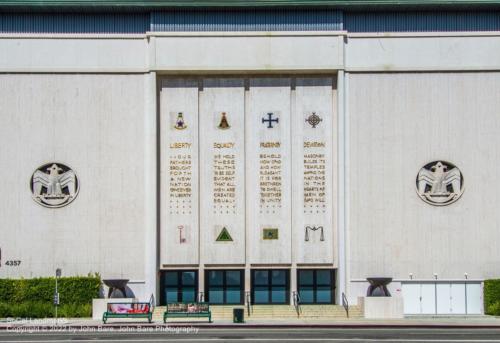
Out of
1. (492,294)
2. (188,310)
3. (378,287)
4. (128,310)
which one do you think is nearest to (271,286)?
(378,287)

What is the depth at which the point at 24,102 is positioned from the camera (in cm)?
4947

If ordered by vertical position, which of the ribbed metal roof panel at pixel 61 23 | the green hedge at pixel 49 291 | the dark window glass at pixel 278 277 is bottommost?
the green hedge at pixel 49 291

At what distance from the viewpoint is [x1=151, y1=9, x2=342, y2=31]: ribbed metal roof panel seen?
49.7 m

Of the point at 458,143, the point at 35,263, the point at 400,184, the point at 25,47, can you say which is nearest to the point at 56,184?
the point at 35,263

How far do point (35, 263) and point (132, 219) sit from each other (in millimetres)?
5187

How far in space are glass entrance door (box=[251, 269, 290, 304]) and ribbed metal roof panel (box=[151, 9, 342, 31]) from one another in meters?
12.2

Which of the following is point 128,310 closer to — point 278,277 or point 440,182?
point 278,277

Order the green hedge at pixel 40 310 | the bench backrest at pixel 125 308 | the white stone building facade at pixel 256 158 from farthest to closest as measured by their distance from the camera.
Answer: the white stone building facade at pixel 256 158
the green hedge at pixel 40 310
the bench backrest at pixel 125 308

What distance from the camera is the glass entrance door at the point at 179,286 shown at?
50188mm

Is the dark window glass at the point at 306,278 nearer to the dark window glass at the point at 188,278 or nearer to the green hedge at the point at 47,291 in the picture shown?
the dark window glass at the point at 188,278

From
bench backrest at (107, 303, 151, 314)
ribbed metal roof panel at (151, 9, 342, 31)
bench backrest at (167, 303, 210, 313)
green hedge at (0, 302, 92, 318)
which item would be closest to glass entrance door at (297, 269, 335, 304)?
bench backrest at (167, 303, 210, 313)

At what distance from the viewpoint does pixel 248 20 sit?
164 feet

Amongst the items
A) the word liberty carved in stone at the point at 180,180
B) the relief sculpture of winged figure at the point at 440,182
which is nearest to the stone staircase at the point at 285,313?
the word liberty carved in stone at the point at 180,180

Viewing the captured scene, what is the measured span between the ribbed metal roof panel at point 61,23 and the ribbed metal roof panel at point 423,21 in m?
10.7
